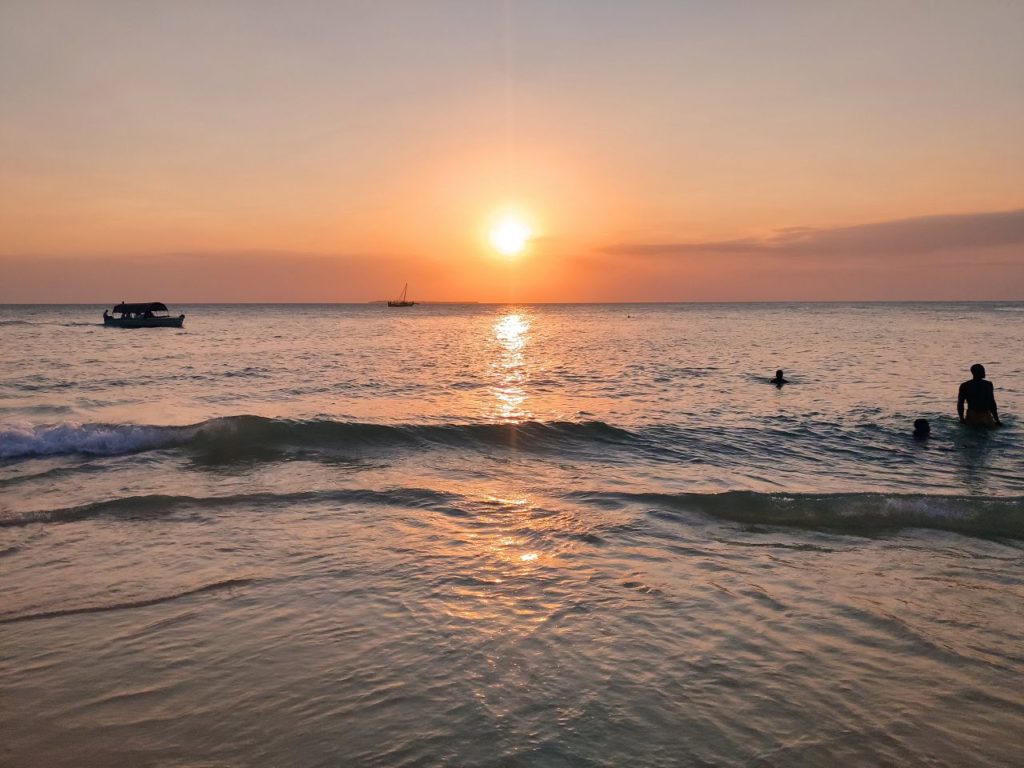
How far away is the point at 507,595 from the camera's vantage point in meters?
7.22

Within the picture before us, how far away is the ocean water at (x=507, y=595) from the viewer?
473 cm

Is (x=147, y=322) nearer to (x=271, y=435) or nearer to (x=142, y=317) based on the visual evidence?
(x=142, y=317)

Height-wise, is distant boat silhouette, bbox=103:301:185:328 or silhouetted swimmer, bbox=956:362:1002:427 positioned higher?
distant boat silhouette, bbox=103:301:185:328

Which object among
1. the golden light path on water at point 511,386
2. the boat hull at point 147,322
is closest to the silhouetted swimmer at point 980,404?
the golden light path on water at point 511,386

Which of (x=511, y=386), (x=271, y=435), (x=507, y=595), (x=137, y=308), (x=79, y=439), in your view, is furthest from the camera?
(x=137, y=308)

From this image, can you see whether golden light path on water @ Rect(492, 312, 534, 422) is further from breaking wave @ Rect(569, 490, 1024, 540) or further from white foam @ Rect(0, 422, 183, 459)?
Answer: white foam @ Rect(0, 422, 183, 459)

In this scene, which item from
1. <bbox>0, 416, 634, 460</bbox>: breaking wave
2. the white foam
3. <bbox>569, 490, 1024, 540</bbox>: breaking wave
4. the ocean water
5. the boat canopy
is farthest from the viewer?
the boat canopy

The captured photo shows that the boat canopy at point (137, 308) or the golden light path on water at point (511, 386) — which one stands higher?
the boat canopy at point (137, 308)

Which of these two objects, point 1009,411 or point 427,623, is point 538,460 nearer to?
point 427,623

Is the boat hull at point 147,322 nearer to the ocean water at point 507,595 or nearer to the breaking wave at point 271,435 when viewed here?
the ocean water at point 507,595

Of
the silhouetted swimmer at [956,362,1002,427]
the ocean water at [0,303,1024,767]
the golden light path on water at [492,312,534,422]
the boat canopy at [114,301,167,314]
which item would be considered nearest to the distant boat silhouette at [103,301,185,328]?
the boat canopy at [114,301,167,314]

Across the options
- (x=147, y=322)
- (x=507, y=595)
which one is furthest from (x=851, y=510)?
(x=147, y=322)

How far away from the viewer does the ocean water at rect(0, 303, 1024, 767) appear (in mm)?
4730

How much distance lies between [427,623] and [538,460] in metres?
9.40
